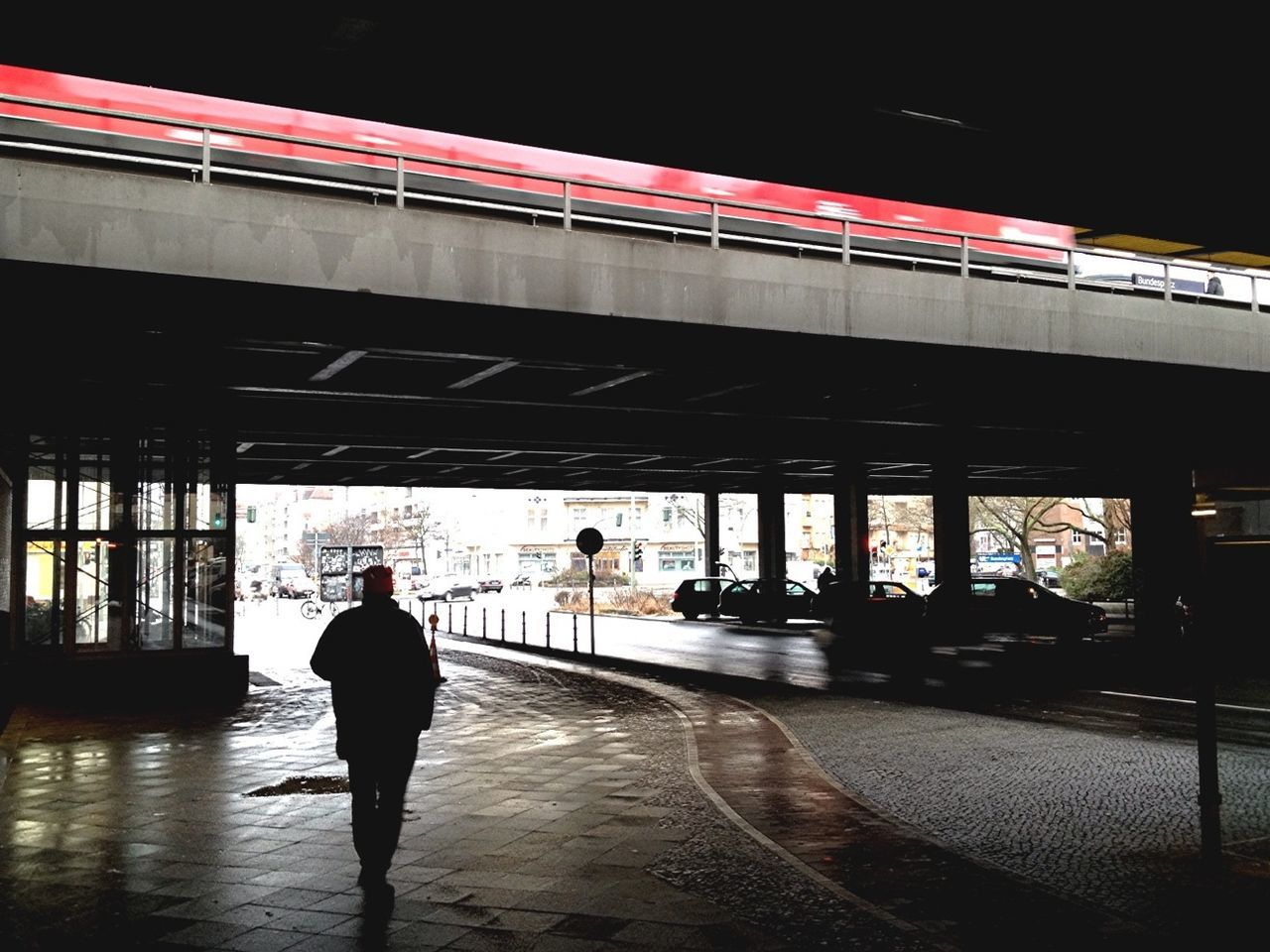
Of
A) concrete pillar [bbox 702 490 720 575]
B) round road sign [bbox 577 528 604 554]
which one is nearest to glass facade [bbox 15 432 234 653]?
round road sign [bbox 577 528 604 554]

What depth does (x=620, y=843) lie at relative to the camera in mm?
7145

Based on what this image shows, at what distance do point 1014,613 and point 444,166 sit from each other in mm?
18517

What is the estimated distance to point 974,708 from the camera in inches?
585

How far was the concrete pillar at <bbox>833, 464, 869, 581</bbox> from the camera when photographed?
114 feet

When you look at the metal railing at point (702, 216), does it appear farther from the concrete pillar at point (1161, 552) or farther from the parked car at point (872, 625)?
the parked car at point (872, 625)

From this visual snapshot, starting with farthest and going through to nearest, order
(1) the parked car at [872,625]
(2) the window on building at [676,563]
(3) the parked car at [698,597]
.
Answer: (2) the window on building at [676,563], (3) the parked car at [698,597], (1) the parked car at [872,625]

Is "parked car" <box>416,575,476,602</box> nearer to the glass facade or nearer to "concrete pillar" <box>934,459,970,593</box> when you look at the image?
"concrete pillar" <box>934,459,970,593</box>

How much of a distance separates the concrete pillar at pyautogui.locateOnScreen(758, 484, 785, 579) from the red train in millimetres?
23568

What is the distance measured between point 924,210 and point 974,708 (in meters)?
9.12

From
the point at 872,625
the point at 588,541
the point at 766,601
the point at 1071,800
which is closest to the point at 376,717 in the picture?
the point at 1071,800

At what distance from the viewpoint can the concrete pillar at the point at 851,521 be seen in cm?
3481

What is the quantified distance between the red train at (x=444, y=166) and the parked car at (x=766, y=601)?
60.4 feet

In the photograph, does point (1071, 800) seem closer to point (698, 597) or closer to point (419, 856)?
point (419, 856)

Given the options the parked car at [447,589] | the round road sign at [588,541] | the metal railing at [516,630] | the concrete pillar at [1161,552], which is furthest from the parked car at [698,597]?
the parked car at [447,589]
